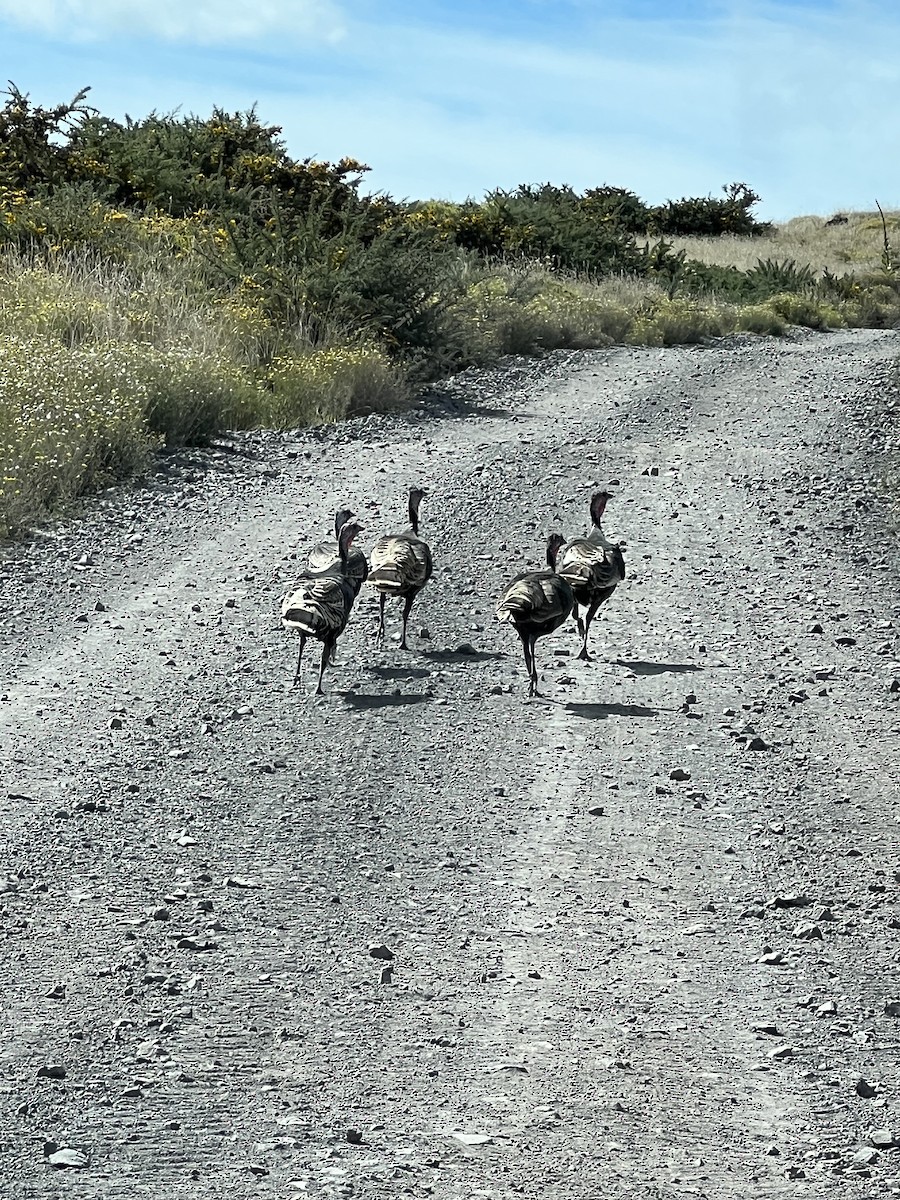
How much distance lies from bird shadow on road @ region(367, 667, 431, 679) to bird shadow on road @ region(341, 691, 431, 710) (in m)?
0.32

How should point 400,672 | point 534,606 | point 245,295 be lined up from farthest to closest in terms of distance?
point 245,295 → point 400,672 → point 534,606

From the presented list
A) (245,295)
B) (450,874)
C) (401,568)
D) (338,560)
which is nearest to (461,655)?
(401,568)

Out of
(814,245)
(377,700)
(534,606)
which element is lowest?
(377,700)

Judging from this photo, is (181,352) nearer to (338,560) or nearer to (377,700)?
(338,560)

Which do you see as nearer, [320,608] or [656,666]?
[320,608]

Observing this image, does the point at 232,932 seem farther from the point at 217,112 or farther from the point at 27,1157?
the point at 217,112

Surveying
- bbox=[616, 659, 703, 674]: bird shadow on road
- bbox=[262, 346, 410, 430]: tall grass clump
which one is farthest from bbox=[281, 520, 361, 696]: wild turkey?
bbox=[262, 346, 410, 430]: tall grass clump

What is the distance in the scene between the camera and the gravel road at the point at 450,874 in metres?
4.41

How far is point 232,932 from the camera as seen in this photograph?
5715 millimetres

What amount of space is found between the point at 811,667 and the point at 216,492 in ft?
20.9

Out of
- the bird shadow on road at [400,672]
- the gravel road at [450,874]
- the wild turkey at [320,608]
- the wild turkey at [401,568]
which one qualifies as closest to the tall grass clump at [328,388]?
the gravel road at [450,874]

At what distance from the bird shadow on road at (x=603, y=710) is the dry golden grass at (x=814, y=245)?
30.1 meters

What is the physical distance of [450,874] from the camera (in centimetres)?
635

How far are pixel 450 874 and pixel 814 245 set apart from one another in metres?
47.3
